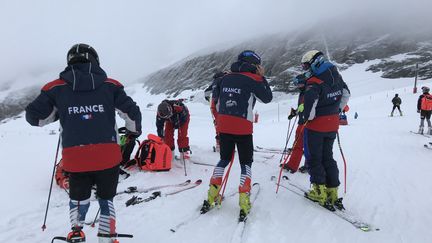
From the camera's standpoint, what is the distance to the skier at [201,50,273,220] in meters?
4.94

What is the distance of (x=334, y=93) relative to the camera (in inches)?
206

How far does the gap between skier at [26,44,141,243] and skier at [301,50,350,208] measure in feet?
8.97

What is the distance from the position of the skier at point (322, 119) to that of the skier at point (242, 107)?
68 centimetres

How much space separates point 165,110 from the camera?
7766 millimetres

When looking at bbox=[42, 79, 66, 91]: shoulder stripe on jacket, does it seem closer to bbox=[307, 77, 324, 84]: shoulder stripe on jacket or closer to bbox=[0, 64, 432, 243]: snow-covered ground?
bbox=[0, 64, 432, 243]: snow-covered ground

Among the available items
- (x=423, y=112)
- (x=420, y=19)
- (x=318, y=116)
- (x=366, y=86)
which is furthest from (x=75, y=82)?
(x=420, y=19)

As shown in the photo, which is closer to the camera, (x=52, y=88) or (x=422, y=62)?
(x=52, y=88)

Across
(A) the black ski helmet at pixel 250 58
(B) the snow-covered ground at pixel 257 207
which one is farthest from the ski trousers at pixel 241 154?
(A) the black ski helmet at pixel 250 58

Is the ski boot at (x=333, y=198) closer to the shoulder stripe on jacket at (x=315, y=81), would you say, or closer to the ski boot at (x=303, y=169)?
the shoulder stripe on jacket at (x=315, y=81)

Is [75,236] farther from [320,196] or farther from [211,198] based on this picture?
[320,196]

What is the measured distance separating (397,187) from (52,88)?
6066 millimetres

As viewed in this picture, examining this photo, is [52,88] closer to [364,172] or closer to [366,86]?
[364,172]

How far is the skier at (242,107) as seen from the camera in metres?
4.94

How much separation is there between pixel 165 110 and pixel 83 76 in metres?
4.46
